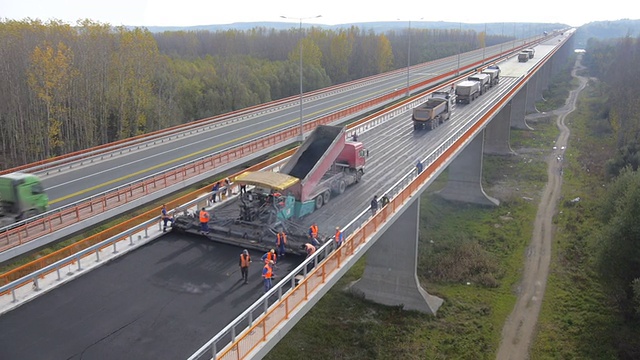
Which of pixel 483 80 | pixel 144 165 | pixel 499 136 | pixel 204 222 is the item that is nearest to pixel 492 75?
pixel 483 80

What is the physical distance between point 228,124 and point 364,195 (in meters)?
25.5

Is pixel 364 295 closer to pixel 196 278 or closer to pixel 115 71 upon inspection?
pixel 196 278

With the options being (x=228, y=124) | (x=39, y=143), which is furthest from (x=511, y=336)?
(x=39, y=143)

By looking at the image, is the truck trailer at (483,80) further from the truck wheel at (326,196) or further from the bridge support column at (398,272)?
the truck wheel at (326,196)

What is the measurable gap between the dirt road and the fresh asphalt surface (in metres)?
14.1

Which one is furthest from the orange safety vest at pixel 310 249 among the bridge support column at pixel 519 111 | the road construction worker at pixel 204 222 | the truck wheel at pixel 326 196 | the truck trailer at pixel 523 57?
the truck trailer at pixel 523 57

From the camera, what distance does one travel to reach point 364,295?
102 feet

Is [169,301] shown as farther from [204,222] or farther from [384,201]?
[384,201]

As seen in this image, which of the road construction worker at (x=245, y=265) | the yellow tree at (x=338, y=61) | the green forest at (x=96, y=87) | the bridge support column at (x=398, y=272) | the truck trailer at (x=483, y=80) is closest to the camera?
the road construction worker at (x=245, y=265)

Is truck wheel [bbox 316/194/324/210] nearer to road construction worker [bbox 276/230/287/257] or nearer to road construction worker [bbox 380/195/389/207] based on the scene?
road construction worker [bbox 380/195/389/207]

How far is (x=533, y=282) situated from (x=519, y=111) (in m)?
53.0

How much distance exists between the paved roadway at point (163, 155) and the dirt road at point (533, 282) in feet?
71.8

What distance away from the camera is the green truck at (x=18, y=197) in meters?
23.9

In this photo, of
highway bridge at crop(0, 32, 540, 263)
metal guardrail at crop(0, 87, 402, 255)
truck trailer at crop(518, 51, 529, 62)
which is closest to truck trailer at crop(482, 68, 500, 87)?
highway bridge at crop(0, 32, 540, 263)
